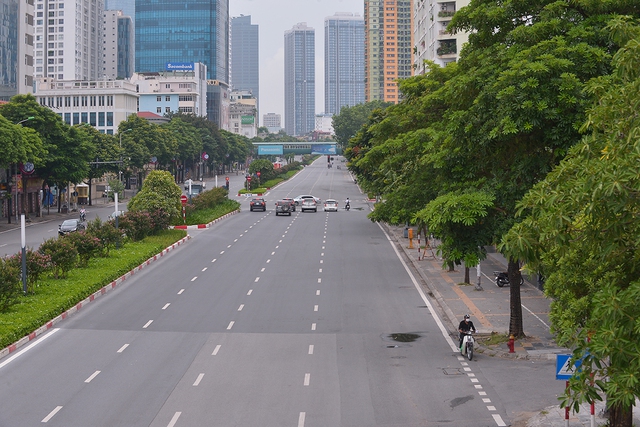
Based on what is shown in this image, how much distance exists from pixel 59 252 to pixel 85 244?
4353 millimetres

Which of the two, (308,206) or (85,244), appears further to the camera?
(308,206)

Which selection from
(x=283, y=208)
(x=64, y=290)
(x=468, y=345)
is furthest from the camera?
(x=283, y=208)

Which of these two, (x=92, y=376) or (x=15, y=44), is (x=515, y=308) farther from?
(x=15, y=44)

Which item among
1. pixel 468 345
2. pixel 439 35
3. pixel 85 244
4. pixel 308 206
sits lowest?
pixel 468 345

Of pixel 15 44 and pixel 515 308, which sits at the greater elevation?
pixel 15 44

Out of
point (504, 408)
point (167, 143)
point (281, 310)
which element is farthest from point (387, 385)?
point (167, 143)

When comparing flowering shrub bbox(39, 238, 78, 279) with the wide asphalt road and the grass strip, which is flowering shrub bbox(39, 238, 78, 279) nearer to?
the grass strip

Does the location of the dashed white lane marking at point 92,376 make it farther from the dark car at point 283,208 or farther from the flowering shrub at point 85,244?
the dark car at point 283,208

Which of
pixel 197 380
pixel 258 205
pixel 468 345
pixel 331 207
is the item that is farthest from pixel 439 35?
pixel 197 380

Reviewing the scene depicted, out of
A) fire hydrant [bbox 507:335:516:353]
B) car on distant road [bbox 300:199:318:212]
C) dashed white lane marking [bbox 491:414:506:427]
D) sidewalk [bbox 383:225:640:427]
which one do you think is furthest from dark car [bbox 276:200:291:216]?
dashed white lane marking [bbox 491:414:506:427]

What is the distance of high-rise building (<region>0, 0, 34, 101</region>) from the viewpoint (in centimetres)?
9644

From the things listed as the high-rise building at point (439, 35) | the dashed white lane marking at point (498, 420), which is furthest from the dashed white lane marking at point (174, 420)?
the high-rise building at point (439, 35)

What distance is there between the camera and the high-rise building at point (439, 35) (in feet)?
258

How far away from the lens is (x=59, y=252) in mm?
31750
